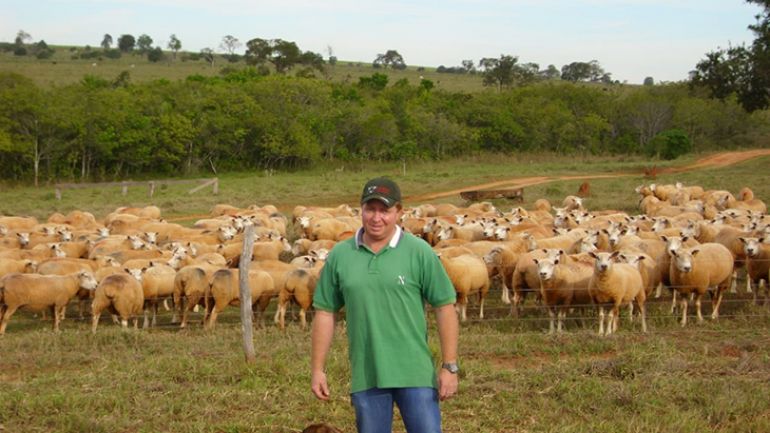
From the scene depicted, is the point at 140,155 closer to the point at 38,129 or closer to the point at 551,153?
the point at 38,129

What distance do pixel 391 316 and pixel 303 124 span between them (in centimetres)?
4415

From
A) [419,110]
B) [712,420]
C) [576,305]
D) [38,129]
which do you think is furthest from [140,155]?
[712,420]

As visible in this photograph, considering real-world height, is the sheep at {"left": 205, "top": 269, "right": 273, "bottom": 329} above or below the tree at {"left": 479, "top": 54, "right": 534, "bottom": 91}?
below

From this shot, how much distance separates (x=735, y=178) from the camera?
3491cm

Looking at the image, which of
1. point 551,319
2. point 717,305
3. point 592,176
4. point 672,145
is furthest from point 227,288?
point 672,145

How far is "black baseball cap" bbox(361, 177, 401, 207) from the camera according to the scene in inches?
185

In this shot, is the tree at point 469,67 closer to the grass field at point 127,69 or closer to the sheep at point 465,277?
the grass field at point 127,69

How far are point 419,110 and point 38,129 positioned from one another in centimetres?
2452

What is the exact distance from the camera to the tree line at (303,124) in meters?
40.5

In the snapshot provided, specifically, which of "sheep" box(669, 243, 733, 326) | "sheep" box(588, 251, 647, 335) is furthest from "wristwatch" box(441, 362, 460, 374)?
"sheep" box(669, 243, 733, 326)

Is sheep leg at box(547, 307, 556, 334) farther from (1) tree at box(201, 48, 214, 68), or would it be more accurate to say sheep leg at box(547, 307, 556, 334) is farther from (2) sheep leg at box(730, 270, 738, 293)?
(1) tree at box(201, 48, 214, 68)

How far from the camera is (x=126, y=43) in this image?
126m

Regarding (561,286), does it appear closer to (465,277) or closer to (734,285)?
(465,277)

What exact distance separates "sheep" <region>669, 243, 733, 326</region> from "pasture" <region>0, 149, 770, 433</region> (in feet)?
1.45
